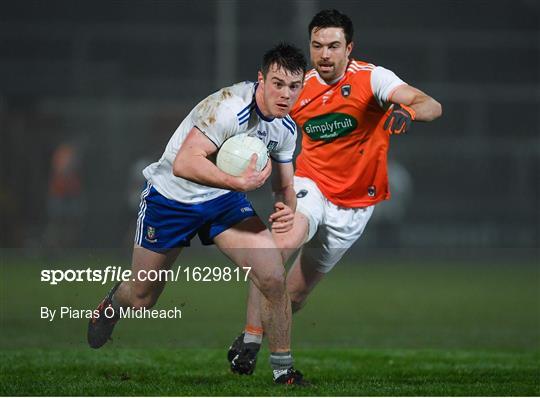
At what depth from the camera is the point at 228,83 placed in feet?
72.0

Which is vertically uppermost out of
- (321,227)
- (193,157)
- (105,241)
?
(193,157)

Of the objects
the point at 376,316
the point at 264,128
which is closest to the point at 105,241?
the point at 376,316

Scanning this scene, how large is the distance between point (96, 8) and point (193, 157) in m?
17.9

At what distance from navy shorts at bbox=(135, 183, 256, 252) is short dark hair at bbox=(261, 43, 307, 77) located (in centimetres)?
89

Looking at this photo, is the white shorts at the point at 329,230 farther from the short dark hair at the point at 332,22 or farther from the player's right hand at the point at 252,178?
the player's right hand at the point at 252,178

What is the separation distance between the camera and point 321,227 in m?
8.52

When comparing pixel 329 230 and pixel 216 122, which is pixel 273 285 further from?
pixel 329 230

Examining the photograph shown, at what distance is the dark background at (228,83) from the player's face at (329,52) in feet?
41.8

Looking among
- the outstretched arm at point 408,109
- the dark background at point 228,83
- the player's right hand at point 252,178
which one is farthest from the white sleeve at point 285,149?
the dark background at point 228,83

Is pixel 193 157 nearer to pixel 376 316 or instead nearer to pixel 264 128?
pixel 264 128

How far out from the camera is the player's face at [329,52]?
7965 millimetres

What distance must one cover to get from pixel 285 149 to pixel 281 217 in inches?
18.8

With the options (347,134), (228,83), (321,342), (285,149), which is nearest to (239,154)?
(285,149)

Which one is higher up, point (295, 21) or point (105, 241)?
point (295, 21)
